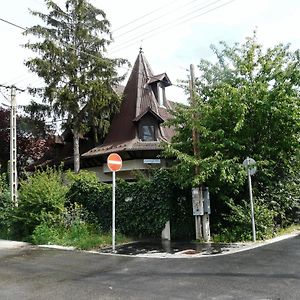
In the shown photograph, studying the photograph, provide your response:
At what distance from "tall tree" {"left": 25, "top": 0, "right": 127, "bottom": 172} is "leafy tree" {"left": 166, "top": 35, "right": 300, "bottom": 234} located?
10.6m

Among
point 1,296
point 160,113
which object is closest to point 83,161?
point 160,113

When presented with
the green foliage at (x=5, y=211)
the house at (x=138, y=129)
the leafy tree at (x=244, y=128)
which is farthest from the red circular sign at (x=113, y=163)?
the house at (x=138, y=129)

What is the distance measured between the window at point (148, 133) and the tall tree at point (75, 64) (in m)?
2.69

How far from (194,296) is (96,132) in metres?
21.5

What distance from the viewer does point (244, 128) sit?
15.3m

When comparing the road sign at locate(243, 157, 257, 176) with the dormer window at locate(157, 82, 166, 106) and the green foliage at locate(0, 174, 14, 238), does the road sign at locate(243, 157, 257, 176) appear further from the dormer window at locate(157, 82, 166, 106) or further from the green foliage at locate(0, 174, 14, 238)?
the dormer window at locate(157, 82, 166, 106)

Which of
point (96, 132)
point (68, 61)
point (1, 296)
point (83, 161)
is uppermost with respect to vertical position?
point (68, 61)

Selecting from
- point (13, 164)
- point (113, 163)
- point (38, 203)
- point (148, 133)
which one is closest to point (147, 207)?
point (113, 163)

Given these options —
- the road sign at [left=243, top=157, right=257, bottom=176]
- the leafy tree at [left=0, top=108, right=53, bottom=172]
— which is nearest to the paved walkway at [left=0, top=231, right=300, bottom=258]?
the road sign at [left=243, top=157, right=257, bottom=176]

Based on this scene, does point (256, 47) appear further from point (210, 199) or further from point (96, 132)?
point (96, 132)

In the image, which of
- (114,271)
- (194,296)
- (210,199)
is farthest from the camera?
(210,199)

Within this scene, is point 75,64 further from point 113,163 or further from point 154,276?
point 154,276

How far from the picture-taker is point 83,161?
93.5ft

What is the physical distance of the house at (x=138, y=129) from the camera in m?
25.4
